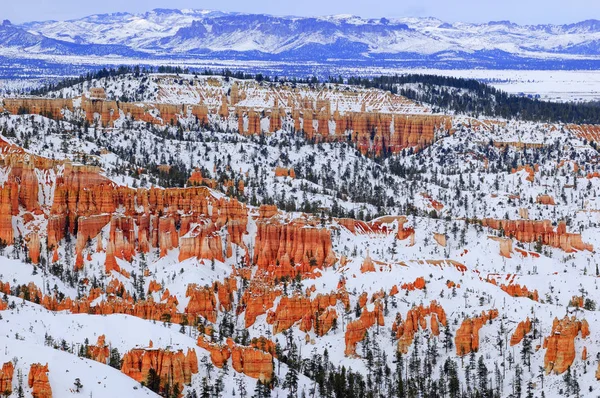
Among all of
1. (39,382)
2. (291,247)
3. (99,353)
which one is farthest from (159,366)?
(291,247)

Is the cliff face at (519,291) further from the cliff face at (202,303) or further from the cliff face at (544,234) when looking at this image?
the cliff face at (202,303)

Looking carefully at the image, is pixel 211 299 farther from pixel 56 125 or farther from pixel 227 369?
pixel 56 125

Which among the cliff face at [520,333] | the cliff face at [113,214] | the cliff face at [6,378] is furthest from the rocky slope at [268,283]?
the cliff face at [520,333]

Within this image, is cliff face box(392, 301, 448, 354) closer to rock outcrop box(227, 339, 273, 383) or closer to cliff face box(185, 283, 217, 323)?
rock outcrop box(227, 339, 273, 383)

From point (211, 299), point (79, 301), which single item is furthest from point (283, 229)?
point (79, 301)

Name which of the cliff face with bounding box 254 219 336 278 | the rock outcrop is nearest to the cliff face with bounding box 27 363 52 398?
the rock outcrop

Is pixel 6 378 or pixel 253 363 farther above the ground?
pixel 6 378

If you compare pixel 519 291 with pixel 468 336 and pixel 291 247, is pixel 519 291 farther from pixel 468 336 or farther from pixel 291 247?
pixel 291 247
